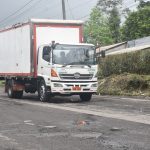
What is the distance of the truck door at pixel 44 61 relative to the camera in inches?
845

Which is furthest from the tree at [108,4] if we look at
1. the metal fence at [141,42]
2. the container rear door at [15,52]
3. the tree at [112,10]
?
the container rear door at [15,52]

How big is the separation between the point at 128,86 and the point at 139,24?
40.2 m

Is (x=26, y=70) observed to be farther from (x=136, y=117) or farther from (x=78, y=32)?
(x=136, y=117)

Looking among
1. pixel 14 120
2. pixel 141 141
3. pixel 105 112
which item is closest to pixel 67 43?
pixel 105 112

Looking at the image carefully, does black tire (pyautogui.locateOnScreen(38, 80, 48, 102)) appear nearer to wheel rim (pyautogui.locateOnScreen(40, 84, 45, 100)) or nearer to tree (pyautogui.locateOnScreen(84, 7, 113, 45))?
wheel rim (pyautogui.locateOnScreen(40, 84, 45, 100))

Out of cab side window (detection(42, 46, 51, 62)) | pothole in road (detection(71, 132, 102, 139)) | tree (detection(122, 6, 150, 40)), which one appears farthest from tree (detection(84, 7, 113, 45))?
pothole in road (detection(71, 132, 102, 139))

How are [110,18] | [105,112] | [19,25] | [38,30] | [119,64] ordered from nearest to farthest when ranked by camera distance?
[105,112] → [38,30] → [19,25] → [119,64] → [110,18]

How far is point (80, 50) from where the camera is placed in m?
21.5

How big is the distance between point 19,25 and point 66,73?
4854 mm

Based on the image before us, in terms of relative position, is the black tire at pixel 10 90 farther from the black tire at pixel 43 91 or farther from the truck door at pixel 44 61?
the truck door at pixel 44 61

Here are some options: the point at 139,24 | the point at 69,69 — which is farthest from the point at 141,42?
the point at 69,69

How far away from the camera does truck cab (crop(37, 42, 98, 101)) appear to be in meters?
21.1

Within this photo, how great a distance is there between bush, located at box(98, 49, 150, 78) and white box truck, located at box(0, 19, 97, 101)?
642 cm

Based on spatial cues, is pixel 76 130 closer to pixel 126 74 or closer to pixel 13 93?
pixel 13 93
